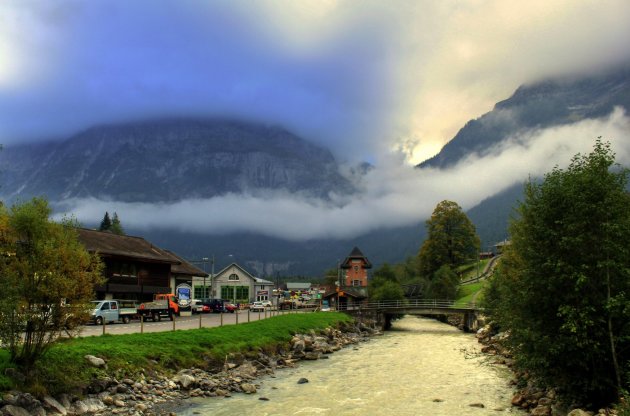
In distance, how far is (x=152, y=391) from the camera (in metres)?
24.8

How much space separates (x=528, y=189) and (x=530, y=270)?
4045mm

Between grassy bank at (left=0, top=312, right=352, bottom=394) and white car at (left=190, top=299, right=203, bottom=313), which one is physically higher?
white car at (left=190, top=299, right=203, bottom=313)

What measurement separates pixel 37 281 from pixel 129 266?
45.8m

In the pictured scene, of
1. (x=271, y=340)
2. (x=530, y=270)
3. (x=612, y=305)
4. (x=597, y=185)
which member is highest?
(x=597, y=185)

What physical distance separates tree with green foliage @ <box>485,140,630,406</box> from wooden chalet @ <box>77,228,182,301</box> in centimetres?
4807

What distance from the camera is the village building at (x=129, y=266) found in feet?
197

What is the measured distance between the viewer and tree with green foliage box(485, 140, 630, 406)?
19.7m

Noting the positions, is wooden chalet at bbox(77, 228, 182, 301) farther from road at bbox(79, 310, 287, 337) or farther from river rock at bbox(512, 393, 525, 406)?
river rock at bbox(512, 393, 525, 406)

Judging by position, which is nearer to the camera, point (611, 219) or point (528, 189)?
point (611, 219)

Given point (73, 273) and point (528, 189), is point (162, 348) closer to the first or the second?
point (73, 273)

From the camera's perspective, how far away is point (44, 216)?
21031mm

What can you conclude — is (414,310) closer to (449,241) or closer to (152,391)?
(449,241)

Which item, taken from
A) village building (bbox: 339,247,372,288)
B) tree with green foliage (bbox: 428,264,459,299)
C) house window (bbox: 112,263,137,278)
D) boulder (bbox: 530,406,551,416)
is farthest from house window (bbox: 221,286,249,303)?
boulder (bbox: 530,406,551,416)

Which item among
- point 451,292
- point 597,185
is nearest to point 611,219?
point 597,185
